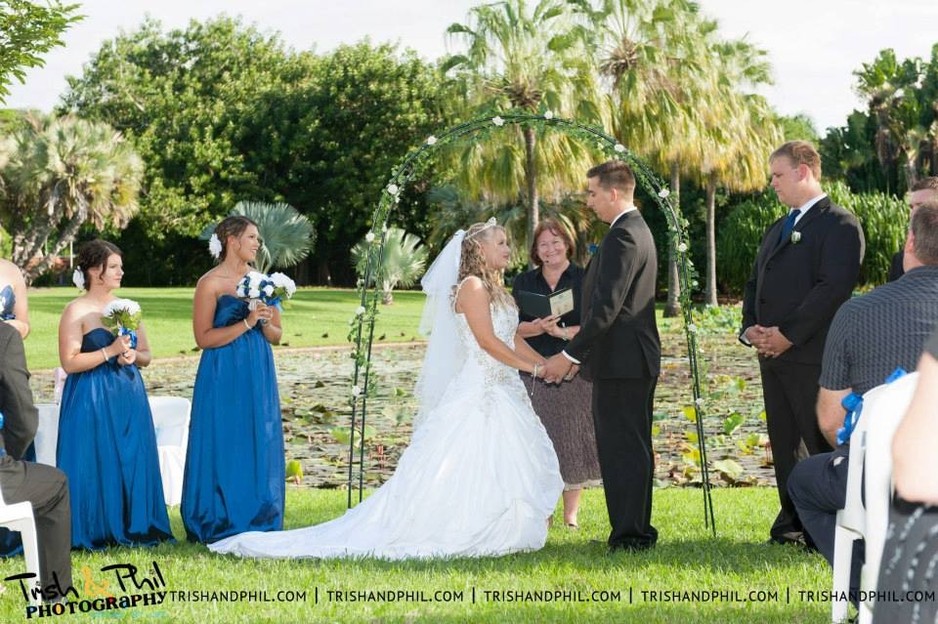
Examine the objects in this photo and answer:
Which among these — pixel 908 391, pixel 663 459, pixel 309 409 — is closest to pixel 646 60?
pixel 309 409

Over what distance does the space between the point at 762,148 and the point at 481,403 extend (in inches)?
1187

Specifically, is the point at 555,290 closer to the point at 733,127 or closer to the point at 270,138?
the point at 733,127

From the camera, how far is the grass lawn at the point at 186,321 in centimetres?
2194

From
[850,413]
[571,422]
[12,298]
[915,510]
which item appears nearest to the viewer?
[915,510]

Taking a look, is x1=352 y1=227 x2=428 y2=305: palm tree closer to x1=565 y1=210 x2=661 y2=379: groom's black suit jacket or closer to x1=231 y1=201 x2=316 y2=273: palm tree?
x1=231 y1=201 x2=316 y2=273: palm tree

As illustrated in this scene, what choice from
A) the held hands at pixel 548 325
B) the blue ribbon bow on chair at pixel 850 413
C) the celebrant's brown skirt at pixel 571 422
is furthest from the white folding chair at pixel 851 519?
the celebrant's brown skirt at pixel 571 422

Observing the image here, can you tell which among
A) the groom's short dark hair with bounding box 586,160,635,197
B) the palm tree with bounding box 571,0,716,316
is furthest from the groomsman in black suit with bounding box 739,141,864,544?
the palm tree with bounding box 571,0,716,316

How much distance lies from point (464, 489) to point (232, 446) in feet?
5.22

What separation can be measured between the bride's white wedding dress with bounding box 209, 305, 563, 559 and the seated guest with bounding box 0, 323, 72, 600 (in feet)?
3.99

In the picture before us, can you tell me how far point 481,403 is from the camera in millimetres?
6277

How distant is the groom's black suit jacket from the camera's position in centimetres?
597

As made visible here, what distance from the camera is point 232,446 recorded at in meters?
6.65

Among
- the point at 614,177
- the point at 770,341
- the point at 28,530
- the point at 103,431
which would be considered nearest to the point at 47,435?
the point at 103,431

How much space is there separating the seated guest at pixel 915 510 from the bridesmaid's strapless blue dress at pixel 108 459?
473 cm
